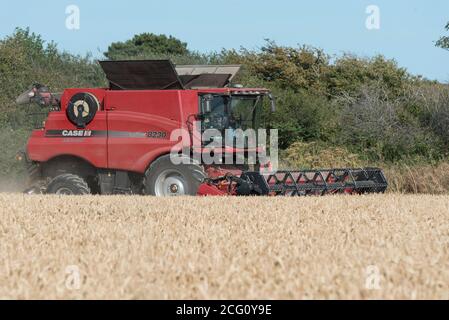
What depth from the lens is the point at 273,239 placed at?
8484mm

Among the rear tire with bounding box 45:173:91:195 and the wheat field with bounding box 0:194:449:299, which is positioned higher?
the rear tire with bounding box 45:173:91:195

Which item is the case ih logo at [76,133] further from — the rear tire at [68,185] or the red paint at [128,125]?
the rear tire at [68,185]

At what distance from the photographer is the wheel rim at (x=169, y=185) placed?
49.9 ft

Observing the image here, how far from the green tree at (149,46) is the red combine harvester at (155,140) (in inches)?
1301

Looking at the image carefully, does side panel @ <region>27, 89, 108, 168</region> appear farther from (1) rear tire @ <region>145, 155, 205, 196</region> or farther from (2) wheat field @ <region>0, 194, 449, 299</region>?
(2) wheat field @ <region>0, 194, 449, 299</region>

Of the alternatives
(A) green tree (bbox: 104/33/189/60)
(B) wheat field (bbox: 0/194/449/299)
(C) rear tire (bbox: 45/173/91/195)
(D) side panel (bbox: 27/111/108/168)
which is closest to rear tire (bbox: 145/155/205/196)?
(D) side panel (bbox: 27/111/108/168)

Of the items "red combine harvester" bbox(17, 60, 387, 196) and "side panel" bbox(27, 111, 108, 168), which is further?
"side panel" bbox(27, 111, 108, 168)

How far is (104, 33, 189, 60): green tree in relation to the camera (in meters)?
50.1

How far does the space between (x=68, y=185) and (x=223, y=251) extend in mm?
8713

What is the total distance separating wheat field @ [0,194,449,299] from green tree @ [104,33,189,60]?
38233 millimetres
